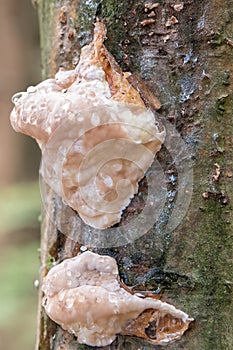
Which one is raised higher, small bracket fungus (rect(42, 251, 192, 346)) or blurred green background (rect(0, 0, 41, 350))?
small bracket fungus (rect(42, 251, 192, 346))

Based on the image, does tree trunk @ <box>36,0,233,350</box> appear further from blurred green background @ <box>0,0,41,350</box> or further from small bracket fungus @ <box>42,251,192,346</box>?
blurred green background @ <box>0,0,41,350</box>

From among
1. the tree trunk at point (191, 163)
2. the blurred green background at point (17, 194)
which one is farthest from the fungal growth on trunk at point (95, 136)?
the blurred green background at point (17, 194)

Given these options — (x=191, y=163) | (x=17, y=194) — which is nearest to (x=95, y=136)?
(x=191, y=163)

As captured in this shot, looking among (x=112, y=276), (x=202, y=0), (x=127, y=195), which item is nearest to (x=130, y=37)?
(x=202, y=0)

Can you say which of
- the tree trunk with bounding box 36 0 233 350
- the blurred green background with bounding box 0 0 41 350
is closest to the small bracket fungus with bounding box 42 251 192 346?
the tree trunk with bounding box 36 0 233 350

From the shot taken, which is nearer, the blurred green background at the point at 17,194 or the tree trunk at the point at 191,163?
the tree trunk at the point at 191,163

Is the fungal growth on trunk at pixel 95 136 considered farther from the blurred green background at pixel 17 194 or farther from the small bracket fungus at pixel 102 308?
the blurred green background at pixel 17 194
